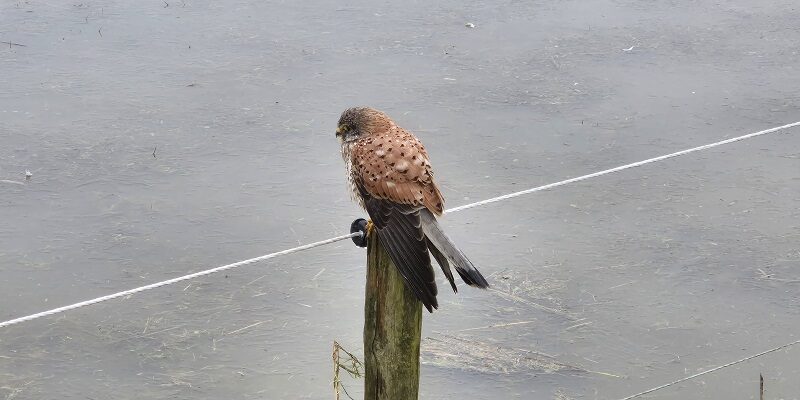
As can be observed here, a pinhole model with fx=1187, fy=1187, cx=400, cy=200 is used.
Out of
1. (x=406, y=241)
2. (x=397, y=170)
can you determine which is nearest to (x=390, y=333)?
(x=406, y=241)

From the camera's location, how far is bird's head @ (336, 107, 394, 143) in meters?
3.91

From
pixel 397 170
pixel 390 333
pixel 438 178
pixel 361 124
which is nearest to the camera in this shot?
pixel 390 333

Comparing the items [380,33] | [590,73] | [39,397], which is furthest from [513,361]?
[380,33]

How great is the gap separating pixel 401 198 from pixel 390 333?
0.57 m

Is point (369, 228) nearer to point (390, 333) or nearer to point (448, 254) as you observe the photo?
point (448, 254)

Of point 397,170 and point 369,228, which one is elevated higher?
point 397,170

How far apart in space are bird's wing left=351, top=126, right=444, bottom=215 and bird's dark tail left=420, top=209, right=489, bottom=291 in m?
0.06

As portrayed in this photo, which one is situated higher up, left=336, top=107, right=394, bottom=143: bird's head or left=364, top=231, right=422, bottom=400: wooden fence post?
left=336, top=107, right=394, bottom=143: bird's head

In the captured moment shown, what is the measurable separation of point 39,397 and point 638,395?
2.00 metres

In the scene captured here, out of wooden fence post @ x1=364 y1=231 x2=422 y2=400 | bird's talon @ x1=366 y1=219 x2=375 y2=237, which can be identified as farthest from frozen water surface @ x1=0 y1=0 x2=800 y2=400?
wooden fence post @ x1=364 y1=231 x2=422 y2=400

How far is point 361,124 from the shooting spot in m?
3.95

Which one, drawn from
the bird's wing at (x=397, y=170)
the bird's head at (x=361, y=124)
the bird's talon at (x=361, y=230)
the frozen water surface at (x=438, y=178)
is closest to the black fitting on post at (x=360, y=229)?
the bird's talon at (x=361, y=230)

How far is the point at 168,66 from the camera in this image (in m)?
7.08

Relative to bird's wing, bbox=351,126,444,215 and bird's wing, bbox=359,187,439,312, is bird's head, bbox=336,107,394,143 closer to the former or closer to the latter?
bird's wing, bbox=351,126,444,215
